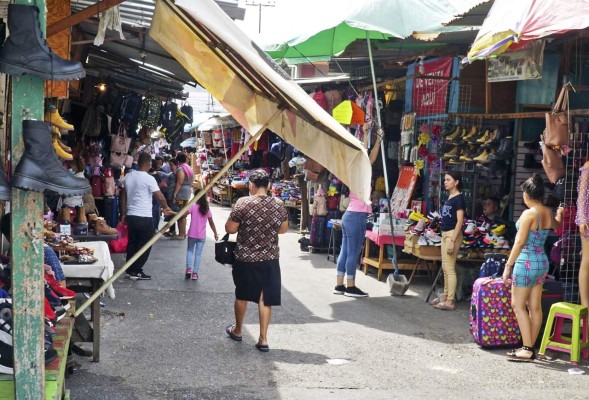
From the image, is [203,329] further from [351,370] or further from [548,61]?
[548,61]

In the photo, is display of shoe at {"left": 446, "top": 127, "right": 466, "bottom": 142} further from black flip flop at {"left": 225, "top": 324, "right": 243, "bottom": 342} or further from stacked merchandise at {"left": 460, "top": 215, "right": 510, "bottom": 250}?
black flip flop at {"left": 225, "top": 324, "right": 243, "bottom": 342}

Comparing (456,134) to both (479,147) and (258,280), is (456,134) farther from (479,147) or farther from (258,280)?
(258,280)

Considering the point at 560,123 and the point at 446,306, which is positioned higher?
the point at 560,123

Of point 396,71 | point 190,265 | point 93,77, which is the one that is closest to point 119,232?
point 190,265

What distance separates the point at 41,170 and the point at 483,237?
27.8 ft

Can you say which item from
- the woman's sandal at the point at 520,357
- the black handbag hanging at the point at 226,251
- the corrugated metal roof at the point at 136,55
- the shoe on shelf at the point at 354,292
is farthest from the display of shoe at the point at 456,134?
the black handbag hanging at the point at 226,251

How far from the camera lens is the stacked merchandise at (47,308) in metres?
4.06

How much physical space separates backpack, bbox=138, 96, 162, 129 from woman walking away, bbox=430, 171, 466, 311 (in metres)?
8.10

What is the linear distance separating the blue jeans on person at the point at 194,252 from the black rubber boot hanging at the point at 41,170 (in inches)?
343

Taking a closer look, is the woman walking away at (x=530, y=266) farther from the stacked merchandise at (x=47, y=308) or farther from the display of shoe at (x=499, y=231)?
the stacked merchandise at (x=47, y=308)

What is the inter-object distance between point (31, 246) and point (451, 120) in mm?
9980

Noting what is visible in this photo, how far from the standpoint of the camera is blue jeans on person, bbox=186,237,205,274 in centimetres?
1241

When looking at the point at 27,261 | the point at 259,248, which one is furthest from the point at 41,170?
the point at 259,248

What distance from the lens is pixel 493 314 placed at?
339 inches
